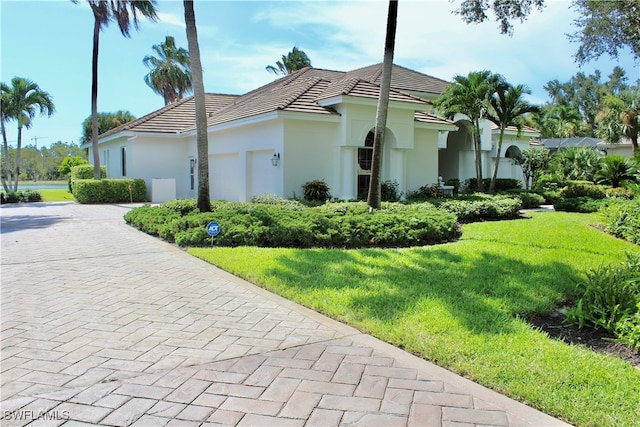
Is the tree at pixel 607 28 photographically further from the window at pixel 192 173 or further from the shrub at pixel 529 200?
the window at pixel 192 173

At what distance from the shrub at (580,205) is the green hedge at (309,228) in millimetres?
7692

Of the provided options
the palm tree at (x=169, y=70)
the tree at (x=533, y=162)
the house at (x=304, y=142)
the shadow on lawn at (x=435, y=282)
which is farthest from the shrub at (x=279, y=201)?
the palm tree at (x=169, y=70)

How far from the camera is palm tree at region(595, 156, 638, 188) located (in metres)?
19.8

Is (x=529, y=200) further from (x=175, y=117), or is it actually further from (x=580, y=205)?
(x=175, y=117)

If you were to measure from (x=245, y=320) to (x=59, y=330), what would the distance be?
78.5 inches

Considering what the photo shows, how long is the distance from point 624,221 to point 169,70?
34588 millimetres

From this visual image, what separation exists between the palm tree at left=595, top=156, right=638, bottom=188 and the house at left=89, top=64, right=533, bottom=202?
235 inches

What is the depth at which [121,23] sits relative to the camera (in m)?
21.6

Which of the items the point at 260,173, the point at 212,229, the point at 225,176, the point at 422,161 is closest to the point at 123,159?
the point at 225,176

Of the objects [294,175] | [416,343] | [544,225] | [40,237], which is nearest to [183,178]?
[294,175]

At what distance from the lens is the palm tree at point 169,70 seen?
121 feet

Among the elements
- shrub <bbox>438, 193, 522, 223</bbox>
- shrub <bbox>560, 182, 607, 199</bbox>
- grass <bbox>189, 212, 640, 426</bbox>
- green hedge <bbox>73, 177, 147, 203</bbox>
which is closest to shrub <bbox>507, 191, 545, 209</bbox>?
shrub <bbox>560, 182, 607, 199</bbox>

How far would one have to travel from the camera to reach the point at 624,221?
11.3m

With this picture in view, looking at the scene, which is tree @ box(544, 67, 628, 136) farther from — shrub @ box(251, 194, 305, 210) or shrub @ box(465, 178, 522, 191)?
shrub @ box(251, 194, 305, 210)
